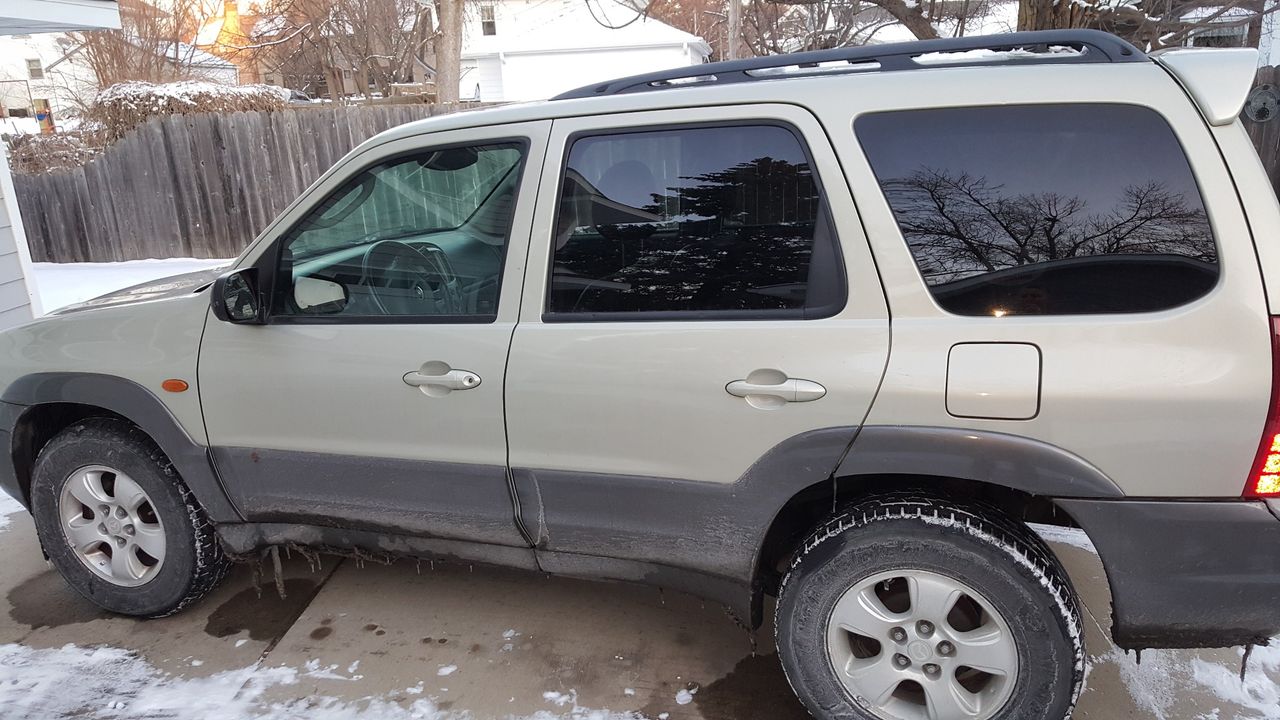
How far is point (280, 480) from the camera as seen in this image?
2.92 meters

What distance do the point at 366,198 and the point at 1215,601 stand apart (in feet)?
9.12

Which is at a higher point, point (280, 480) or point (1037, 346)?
point (1037, 346)

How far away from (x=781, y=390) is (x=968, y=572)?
2.26 feet

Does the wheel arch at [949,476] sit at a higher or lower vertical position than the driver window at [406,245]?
lower

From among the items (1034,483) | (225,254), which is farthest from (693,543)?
(225,254)

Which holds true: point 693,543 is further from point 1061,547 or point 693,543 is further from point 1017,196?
point 1061,547

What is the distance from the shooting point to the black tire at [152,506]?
3.06 metres

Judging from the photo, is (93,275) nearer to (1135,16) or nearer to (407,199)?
(407,199)

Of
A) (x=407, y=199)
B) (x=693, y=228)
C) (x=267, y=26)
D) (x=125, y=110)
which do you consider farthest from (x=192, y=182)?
(x=267, y=26)

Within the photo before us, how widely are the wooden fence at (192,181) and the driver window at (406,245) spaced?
865 centimetres

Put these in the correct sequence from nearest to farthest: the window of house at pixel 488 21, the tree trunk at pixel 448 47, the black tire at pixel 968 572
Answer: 1. the black tire at pixel 968 572
2. the tree trunk at pixel 448 47
3. the window of house at pixel 488 21

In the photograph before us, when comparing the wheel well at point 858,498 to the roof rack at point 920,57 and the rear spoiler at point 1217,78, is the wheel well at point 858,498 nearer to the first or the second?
the rear spoiler at point 1217,78

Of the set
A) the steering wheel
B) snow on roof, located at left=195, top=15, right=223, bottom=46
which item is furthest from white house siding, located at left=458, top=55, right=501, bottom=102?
the steering wheel

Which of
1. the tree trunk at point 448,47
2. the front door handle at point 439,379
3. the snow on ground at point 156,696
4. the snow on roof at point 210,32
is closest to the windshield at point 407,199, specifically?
the front door handle at point 439,379
